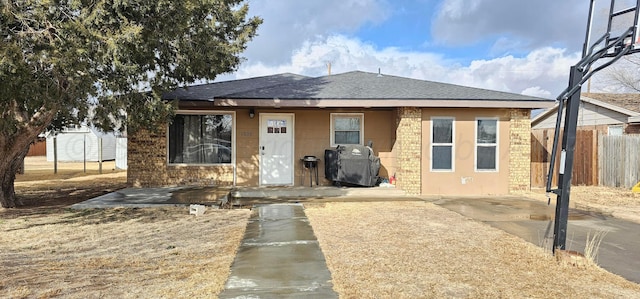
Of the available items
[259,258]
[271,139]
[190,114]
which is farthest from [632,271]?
[190,114]

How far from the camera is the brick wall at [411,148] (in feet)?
36.4

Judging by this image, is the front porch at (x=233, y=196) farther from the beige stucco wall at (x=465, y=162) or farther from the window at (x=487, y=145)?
the window at (x=487, y=145)

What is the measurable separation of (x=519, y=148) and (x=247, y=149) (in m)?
7.42

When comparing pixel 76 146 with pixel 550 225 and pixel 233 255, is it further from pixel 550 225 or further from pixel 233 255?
pixel 550 225

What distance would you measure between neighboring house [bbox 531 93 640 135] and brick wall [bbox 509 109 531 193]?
644 centimetres

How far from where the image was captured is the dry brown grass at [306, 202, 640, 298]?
3996 millimetres

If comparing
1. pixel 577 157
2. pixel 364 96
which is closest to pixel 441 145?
pixel 364 96

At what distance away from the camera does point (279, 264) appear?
4801mm

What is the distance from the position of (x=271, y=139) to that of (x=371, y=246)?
6.89m

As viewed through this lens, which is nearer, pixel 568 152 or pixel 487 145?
pixel 568 152

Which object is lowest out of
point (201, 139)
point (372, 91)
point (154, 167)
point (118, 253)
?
point (118, 253)

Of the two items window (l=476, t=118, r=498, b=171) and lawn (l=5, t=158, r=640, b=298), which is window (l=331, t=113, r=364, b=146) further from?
lawn (l=5, t=158, r=640, b=298)

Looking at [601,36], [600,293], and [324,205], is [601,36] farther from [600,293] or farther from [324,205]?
[324,205]

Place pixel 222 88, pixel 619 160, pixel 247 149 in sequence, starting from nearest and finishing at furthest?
1. pixel 247 149
2. pixel 619 160
3. pixel 222 88
